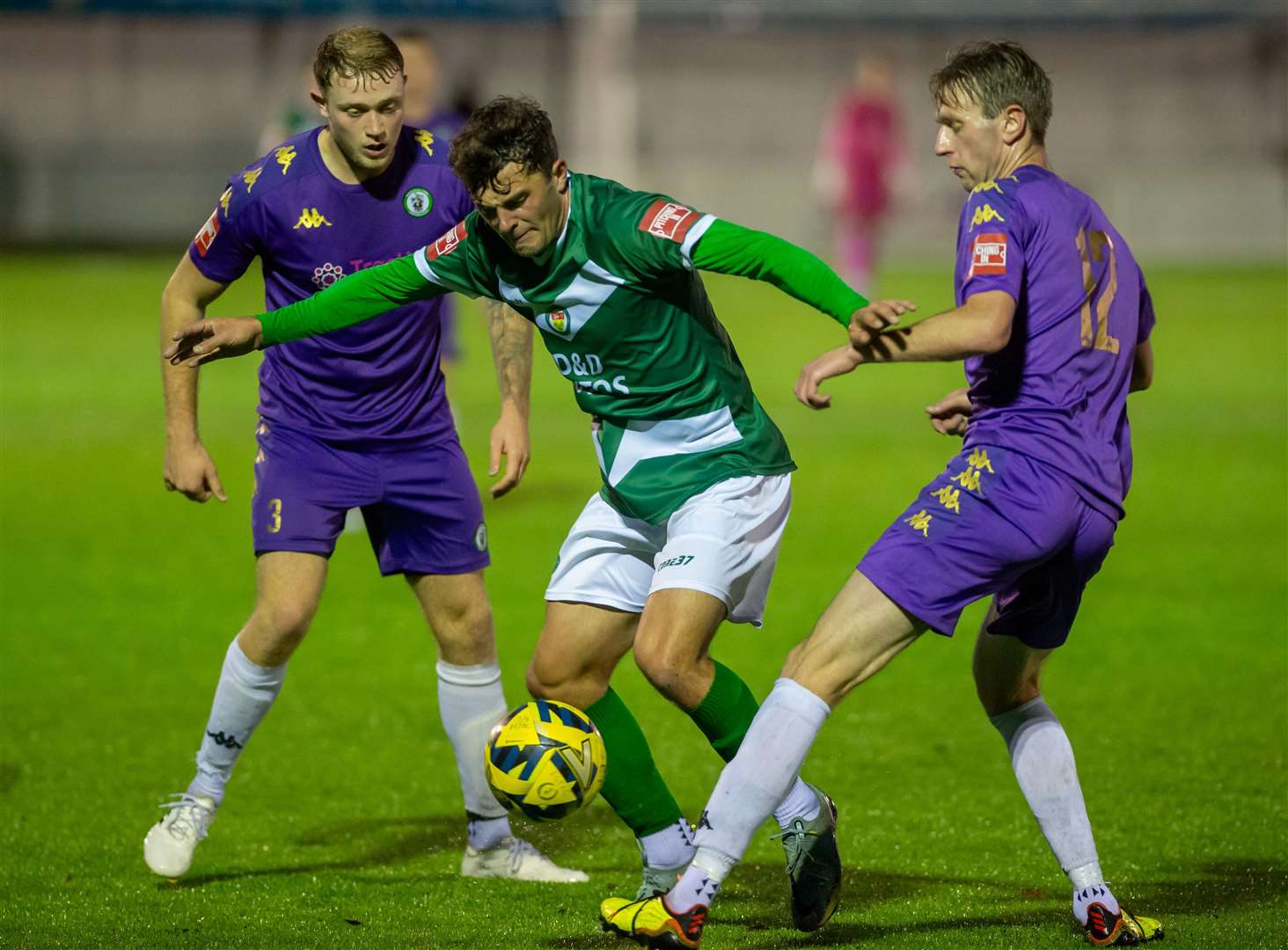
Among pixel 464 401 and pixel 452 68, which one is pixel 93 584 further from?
pixel 452 68

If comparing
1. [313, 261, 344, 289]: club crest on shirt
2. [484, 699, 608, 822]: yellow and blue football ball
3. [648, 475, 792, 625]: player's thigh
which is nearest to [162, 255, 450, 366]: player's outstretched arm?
[313, 261, 344, 289]: club crest on shirt

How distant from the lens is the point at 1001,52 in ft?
14.6

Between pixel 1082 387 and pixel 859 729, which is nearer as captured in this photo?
pixel 1082 387

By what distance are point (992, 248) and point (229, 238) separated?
7.86 feet

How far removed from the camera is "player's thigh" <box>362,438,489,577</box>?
5562 mm

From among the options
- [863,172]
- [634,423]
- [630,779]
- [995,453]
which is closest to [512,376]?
[634,423]

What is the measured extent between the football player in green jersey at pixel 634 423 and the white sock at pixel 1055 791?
1.77ft

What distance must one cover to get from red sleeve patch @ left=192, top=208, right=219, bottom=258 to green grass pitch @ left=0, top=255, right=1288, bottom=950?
6.21ft

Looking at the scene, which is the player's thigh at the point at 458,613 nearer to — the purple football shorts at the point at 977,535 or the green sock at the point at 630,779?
the green sock at the point at 630,779

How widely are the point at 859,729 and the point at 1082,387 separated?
3.18m

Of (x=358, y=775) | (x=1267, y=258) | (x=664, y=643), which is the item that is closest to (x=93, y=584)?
(x=358, y=775)

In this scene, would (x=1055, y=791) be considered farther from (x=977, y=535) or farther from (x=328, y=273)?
(x=328, y=273)

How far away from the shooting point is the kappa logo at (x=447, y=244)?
16.0 feet

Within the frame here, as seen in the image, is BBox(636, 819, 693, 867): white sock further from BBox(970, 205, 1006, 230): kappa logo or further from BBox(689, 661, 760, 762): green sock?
BBox(970, 205, 1006, 230): kappa logo
